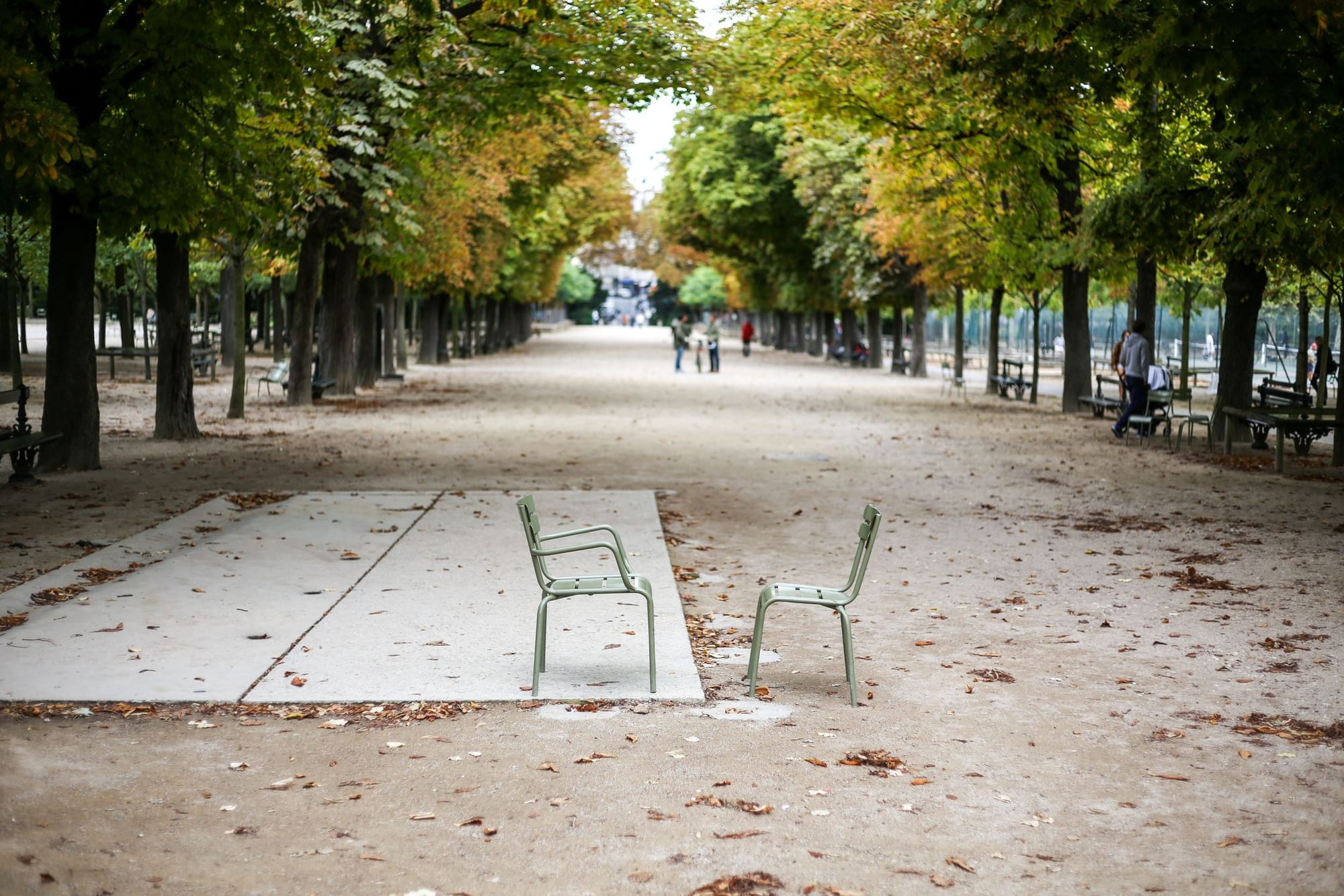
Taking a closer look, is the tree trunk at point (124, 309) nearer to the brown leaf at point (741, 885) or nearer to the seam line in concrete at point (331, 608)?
the seam line in concrete at point (331, 608)

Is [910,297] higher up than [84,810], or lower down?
higher up

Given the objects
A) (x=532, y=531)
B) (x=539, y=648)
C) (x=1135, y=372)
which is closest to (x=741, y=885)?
(x=539, y=648)

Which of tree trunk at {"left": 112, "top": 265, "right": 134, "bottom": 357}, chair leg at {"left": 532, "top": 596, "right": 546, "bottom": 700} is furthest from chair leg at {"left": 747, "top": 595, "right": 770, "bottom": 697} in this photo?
tree trunk at {"left": 112, "top": 265, "right": 134, "bottom": 357}

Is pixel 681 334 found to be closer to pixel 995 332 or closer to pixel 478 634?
pixel 995 332

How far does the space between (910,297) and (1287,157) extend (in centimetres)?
3202

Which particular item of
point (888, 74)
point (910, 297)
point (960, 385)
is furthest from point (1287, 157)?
point (910, 297)

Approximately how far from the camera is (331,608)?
8625 mm

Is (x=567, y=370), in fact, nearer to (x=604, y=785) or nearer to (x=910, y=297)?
(x=910, y=297)

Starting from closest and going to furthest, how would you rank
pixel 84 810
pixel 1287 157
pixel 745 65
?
pixel 84 810
pixel 1287 157
pixel 745 65

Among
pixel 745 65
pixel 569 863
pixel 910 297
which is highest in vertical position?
pixel 745 65

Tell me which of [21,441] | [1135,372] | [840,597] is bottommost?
[840,597]

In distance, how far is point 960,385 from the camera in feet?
115

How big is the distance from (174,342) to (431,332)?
99.3ft

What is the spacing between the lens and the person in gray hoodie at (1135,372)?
2122 centimetres
